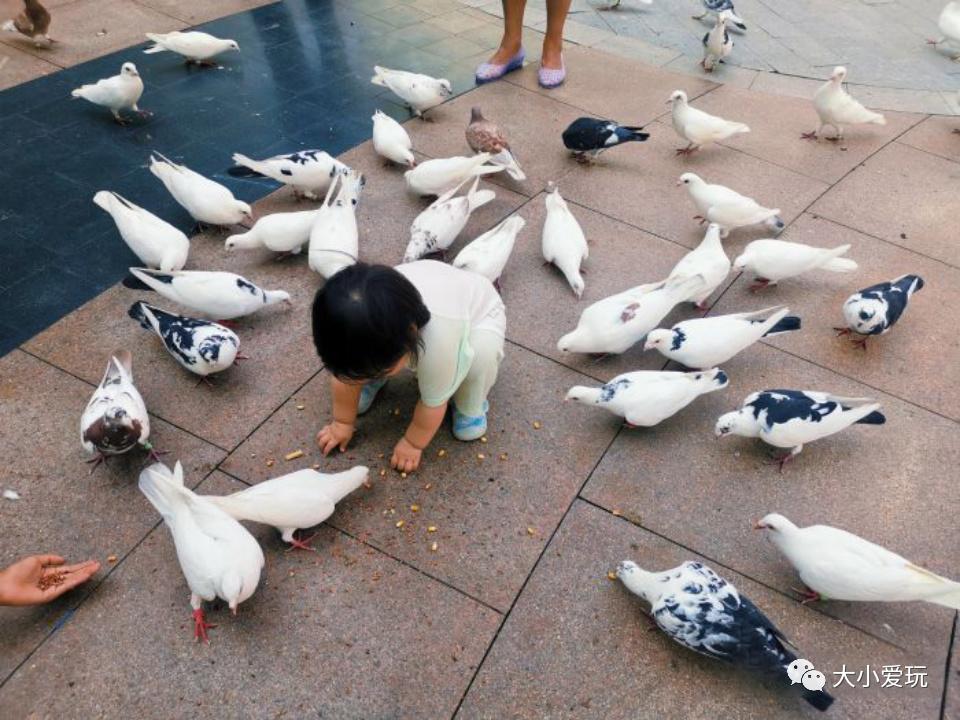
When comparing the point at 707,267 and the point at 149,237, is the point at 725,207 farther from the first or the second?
the point at 149,237

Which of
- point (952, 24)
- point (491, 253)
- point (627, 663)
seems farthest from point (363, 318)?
point (952, 24)

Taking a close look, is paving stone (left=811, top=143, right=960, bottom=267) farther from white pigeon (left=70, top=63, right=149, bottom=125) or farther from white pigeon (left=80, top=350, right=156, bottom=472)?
white pigeon (left=70, top=63, right=149, bottom=125)

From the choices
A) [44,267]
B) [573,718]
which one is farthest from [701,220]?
[44,267]

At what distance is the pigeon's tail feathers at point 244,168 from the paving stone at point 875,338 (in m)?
2.96

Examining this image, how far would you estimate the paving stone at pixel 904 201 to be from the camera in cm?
447

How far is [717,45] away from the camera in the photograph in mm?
6250

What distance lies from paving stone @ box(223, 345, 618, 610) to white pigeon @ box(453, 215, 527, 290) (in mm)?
607

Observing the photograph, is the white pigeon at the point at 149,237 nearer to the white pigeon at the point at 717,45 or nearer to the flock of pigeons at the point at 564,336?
the flock of pigeons at the point at 564,336

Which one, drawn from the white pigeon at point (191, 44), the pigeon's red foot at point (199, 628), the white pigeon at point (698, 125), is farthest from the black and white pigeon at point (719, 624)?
the white pigeon at point (191, 44)

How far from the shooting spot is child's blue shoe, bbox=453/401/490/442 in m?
2.93

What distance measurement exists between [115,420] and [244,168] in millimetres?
2282

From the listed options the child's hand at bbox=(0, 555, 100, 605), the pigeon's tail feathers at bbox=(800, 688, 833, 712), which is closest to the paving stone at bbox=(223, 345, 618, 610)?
the child's hand at bbox=(0, 555, 100, 605)

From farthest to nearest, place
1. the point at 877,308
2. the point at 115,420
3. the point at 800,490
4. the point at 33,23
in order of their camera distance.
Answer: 1. the point at 33,23
2. the point at 877,308
3. the point at 800,490
4. the point at 115,420

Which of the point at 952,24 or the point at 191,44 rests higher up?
the point at 191,44
